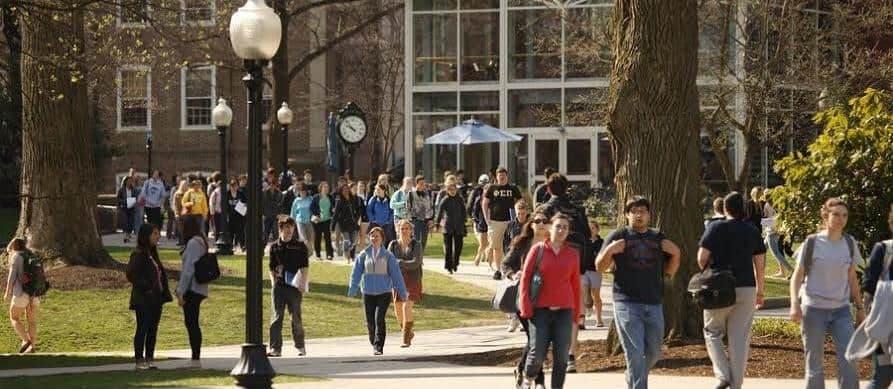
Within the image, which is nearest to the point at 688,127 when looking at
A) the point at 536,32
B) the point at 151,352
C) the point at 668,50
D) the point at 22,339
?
the point at 668,50

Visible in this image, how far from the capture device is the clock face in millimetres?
41969

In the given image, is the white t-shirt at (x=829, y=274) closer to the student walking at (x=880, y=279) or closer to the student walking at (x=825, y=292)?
the student walking at (x=825, y=292)

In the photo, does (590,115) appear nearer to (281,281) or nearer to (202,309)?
(202,309)

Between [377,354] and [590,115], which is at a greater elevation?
[590,115]

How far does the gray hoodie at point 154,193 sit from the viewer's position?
36.1 m

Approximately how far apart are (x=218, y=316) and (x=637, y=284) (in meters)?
12.0

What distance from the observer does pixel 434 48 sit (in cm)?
4912

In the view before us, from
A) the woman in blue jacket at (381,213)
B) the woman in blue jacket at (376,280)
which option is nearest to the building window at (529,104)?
the woman in blue jacket at (381,213)

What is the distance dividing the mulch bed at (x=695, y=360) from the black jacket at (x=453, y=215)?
425 inches

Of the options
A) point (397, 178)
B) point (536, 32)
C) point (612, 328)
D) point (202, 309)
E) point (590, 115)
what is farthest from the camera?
point (397, 178)

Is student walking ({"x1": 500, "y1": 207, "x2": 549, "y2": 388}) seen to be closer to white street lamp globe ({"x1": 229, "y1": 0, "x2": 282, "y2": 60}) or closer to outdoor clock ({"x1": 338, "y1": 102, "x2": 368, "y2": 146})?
white street lamp globe ({"x1": 229, "y1": 0, "x2": 282, "y2": 60})

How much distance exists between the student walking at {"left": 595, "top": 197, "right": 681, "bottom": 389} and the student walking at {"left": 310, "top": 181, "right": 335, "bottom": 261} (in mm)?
20715

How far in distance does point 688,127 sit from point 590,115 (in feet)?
75.7

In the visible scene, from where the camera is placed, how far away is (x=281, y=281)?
714 inches
